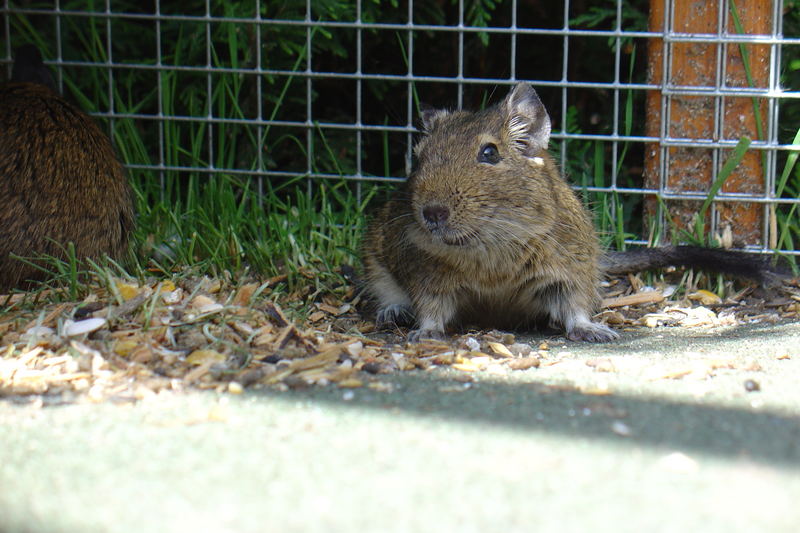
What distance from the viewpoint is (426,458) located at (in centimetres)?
239

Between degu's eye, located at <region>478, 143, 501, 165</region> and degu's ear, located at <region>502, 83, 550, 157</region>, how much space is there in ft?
0.39

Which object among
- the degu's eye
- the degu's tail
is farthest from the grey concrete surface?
the degu's tail

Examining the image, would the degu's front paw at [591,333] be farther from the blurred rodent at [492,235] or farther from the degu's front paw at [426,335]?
the degu's front paw at [426,335]

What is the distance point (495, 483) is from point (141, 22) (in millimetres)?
5337

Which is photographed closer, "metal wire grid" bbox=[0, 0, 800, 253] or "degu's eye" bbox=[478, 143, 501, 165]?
"degu's eye" bbox=[478, 143, 501, 165]

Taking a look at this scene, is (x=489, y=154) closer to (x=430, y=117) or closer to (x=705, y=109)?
(x=430, y=117)

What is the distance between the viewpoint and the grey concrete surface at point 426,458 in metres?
2.07

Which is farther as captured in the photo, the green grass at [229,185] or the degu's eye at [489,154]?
the green grass at [229,185]

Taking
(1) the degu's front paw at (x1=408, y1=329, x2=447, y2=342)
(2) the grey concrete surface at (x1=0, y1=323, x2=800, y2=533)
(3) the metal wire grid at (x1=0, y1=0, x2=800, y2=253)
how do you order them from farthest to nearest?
(3) the metal wire grid at (x1=0, y1=0, x2=800, y2=253)
(1) the degu's front paw at (x1=408, y1=329, x2=447, y2=342)
(2) the grey concrete surface at (x1=0, y1=323, x2=800, y2=533)

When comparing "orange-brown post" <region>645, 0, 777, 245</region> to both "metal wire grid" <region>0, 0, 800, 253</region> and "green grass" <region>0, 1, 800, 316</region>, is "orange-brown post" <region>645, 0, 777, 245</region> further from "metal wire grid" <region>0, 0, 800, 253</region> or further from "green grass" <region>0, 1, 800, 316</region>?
"green grass" <region>0, 1, 800, 316</region>

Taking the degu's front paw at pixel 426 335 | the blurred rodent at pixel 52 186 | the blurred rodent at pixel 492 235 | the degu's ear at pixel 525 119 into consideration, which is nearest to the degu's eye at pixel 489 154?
the blurred rodent at pixel 492 235

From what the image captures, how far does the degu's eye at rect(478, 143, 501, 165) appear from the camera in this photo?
4195mm

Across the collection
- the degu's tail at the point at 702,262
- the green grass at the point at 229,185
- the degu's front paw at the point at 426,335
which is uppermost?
the green grass at the point at 229,185

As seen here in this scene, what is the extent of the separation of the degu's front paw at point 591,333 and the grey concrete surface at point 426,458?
94 centimetres
